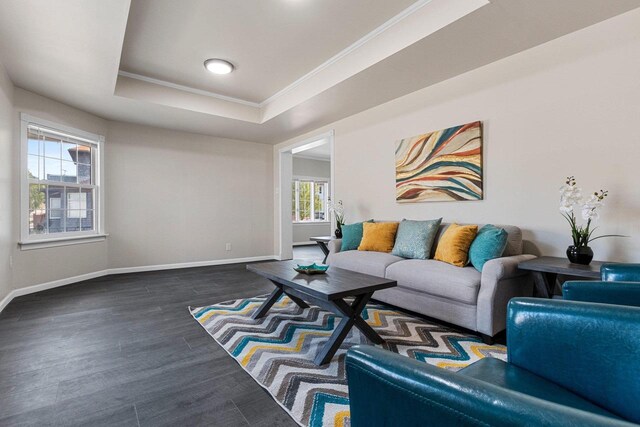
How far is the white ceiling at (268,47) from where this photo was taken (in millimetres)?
2363

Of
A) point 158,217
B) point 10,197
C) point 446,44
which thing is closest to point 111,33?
point 10,197

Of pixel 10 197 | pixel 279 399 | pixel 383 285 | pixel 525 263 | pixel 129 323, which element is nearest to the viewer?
pixel 279 399

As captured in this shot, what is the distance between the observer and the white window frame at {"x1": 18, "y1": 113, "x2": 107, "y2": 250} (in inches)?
148

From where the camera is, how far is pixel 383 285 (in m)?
2.21

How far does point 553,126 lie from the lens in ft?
8.88

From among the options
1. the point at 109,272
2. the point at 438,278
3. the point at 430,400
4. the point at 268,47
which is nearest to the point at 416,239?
the point at 438,278

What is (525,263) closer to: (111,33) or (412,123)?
(412,123)

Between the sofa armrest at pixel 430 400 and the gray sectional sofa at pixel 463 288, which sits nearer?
the sofa armrest at pixel 430 400

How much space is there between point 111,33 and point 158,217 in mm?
3295

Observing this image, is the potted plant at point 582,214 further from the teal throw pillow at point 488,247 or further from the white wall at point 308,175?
the white wall at point 308,175

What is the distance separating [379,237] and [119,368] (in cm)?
270

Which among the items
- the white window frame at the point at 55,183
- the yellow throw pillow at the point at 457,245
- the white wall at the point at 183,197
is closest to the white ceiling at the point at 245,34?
the white window frame at the point at 55,183

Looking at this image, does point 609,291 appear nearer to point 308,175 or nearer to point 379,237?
point 379,237

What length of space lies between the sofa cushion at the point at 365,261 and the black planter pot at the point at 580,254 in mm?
1390
